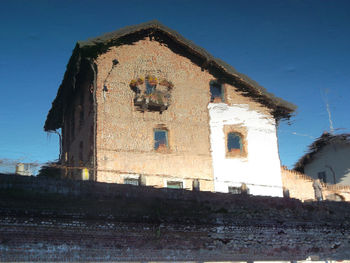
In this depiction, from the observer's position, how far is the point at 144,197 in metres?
14.1

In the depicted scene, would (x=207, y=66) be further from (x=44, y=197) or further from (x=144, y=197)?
(x=44, y=197)

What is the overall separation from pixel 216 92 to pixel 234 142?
3256mm

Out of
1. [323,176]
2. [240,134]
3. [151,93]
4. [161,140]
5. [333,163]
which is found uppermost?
[151,93]

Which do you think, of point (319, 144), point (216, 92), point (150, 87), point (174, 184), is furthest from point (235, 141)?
point (319, 144)

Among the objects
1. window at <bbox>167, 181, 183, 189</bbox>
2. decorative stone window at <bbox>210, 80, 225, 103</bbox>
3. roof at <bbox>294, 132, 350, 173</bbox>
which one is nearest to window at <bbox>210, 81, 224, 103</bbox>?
decorative stone window at <bbox>210, 80, 225, 103</bbox>

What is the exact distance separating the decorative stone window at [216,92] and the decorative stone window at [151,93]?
10.2 ft

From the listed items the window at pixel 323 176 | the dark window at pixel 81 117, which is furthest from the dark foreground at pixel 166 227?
the window at pixel 323 176

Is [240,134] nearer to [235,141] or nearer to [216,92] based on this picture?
[235,141]

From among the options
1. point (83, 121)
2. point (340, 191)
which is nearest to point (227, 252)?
point (83, 121)

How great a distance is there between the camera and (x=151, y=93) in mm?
23969

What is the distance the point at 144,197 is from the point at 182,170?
398 inches

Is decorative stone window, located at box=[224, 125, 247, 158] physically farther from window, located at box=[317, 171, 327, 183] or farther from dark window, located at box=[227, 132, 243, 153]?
window, located at box=[317, 171, 327, 183]

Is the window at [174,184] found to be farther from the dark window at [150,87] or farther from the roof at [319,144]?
the roof at [319,144]

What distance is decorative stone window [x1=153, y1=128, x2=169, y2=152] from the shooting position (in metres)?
24.1
